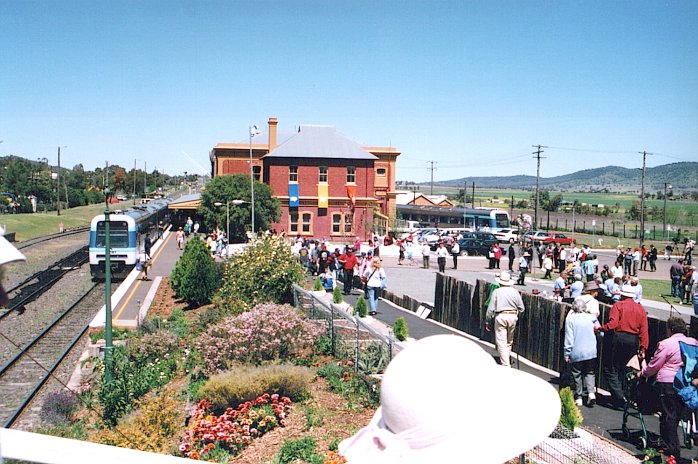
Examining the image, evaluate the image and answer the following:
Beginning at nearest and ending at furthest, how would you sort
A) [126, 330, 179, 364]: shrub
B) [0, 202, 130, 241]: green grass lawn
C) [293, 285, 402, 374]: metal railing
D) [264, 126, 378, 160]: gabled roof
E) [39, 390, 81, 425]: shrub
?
[293, 285, 402, 374]: metal railing → [39, 390, 81, 425]: shrub → [126, 330, 179, 364]: shrub → [264, 126, 378, 160]: gabled roof → [0, 202, 130, 241]: green grass lawn

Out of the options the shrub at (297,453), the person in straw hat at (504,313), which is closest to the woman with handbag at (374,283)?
the person in straw hat at (504,313)

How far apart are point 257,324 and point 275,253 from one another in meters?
6.04

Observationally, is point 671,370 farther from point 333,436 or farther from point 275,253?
point 275,253

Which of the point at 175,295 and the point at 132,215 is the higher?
the point at 132,215

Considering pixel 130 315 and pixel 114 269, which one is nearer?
pixel 130 315

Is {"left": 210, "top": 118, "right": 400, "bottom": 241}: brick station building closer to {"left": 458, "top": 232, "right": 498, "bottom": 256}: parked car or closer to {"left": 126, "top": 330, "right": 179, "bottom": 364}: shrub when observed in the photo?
{"left": 458, "top": 232, "right": 498, "bottom": 256}: parked car

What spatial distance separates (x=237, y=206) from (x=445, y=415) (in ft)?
164

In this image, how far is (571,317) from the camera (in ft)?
30.1

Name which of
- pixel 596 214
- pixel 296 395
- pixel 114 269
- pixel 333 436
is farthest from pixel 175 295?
pixel 596 214

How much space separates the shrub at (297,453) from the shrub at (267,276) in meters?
9.66

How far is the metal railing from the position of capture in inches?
379

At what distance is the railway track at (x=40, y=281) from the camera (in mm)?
24725

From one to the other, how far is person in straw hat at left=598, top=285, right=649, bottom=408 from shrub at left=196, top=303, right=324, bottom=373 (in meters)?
5.13

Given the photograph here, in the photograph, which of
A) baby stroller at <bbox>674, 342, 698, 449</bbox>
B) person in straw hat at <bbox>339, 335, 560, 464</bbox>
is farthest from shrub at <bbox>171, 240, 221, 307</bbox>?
person in straw hat at <bbox>339, 335, 560, 464</bbox>
